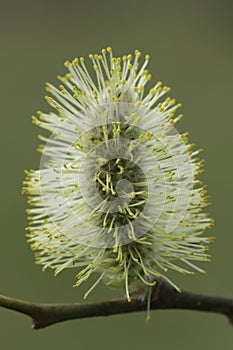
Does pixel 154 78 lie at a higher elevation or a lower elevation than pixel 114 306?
higher

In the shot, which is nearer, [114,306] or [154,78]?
[114,306]

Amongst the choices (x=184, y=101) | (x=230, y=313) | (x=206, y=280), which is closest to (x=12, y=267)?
(x=206, y=280)

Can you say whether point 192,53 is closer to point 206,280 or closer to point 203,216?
point 206,280

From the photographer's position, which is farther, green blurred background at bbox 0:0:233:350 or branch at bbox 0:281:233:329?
green blurred background at bbox 0:0:233:350

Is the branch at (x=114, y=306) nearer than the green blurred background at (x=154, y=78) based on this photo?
Yes
